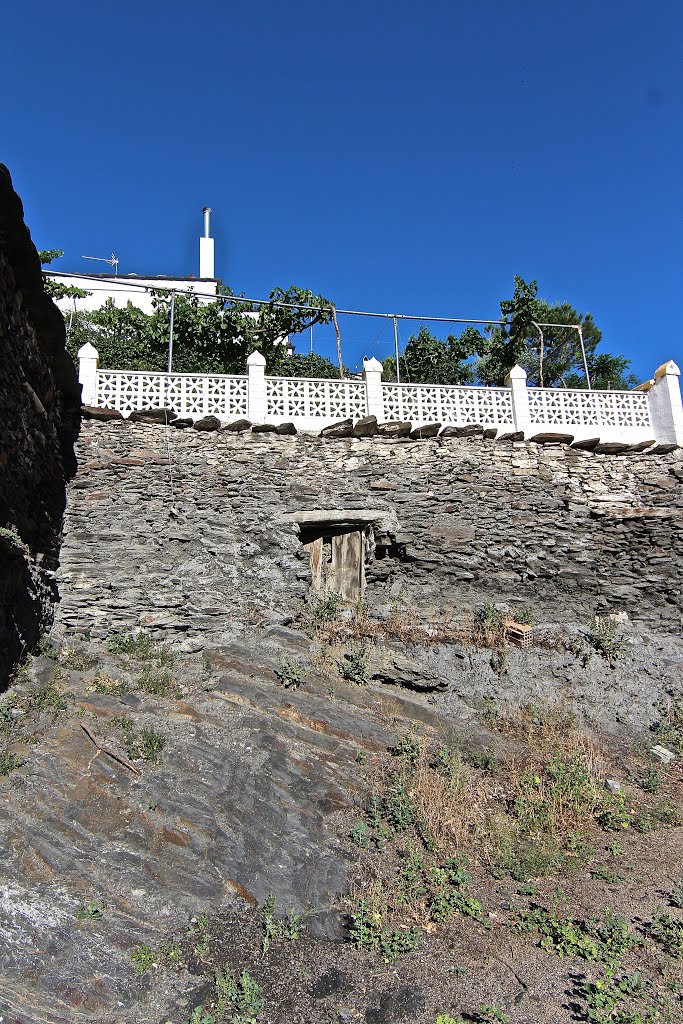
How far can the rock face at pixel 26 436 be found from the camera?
727 cm

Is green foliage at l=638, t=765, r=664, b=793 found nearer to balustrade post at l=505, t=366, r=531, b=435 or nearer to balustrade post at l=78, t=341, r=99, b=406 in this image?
balustrade post at l=505, t=366, r=531, b=435

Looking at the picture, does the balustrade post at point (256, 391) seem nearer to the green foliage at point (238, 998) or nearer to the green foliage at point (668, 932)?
the green foliage at point (238, 998)

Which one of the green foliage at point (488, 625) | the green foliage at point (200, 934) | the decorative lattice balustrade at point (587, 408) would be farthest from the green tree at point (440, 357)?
the green foliage at point (200, 934)

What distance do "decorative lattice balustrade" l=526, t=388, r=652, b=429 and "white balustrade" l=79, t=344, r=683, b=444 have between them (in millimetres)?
18

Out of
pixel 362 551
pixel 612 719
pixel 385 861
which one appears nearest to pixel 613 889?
pixel 385 861

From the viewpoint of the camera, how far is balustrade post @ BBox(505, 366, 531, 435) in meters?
12.0

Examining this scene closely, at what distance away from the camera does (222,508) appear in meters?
10.4

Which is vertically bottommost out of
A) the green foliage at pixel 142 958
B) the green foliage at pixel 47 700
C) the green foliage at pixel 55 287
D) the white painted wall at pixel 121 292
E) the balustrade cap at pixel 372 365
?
the green foliage at pixel 142 958

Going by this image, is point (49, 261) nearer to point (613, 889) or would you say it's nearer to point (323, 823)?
point (323, 823)

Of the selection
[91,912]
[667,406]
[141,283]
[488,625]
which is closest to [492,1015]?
[91,912]

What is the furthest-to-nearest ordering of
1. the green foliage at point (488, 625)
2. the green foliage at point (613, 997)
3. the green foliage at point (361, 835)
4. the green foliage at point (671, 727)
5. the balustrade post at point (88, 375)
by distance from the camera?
the balustrade post at point (88, 375) < the green foliage at point (488, 625) < the green foliage at point (671, 727) < the green foliage at point (361, 835) < the green foliage at point (613, 997)

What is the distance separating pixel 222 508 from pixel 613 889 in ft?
22.7

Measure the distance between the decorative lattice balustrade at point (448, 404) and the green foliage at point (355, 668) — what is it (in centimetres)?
440

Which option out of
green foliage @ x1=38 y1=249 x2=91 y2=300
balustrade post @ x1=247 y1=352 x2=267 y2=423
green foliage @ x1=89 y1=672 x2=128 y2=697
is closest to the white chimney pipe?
green foliage @ x1=38 y1=249 x2=91 y2=300
